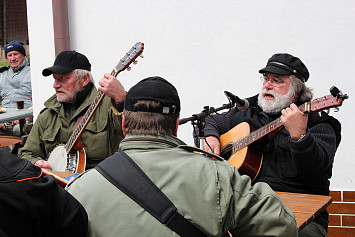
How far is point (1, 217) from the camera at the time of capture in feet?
4.01

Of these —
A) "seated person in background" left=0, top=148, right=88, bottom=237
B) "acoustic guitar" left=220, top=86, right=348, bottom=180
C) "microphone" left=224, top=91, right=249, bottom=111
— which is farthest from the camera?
"microphone" left=224, top=91, right=249, bottom=111

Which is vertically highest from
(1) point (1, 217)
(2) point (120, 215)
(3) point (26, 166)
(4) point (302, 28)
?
(4) point (302, 28)

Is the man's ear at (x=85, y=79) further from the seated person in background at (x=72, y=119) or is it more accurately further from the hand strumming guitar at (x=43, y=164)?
the hand strumming guitar at (x=43, y=164)

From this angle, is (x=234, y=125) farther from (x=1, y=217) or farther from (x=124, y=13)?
(x=1, y=217)

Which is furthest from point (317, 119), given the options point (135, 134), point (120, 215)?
point (120, 215)

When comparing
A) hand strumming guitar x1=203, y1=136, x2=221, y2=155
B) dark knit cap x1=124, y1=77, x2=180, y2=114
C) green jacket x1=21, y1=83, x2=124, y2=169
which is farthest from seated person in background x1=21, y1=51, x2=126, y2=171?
dark knit cap x1=124, y1=77, x2=180, y2=114

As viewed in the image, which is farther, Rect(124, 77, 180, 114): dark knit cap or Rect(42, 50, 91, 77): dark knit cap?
Rect(42, 50, 91, 77): dark knit cap

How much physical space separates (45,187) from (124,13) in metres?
3.34

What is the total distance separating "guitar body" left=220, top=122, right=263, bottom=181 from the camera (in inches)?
120

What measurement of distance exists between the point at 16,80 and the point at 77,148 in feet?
12.7

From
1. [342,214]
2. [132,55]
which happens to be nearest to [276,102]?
[132,55]

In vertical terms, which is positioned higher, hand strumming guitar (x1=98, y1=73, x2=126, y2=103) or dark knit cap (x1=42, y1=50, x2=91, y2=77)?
dark knit cap (x1=42, y1=50, x2=91, y2=77)

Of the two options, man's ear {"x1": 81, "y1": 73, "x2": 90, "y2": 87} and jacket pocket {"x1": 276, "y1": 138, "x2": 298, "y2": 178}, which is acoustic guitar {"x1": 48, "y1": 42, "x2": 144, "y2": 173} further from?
jacket pocket {"x1": 276, "y1": 138, "x2": 298, "y2": 178}

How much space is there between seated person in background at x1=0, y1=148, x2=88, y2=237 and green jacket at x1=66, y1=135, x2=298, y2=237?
0.89ft
